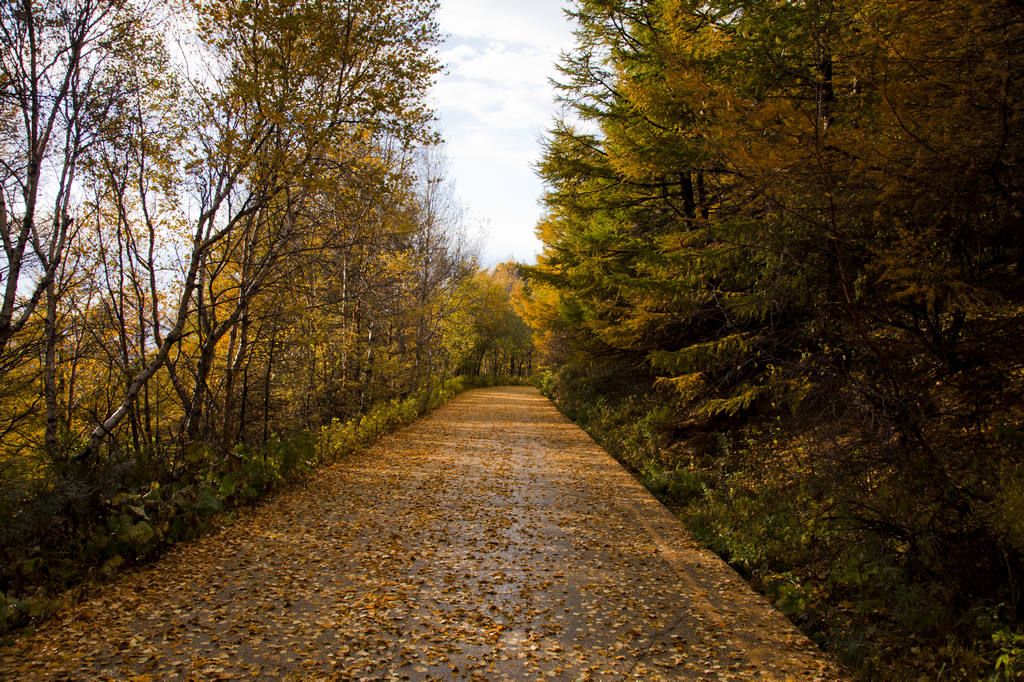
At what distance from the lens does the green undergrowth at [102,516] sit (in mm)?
4273

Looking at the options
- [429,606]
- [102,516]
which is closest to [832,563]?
[429,606]

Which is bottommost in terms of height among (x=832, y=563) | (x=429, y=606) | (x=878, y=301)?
(x=429, y=606)

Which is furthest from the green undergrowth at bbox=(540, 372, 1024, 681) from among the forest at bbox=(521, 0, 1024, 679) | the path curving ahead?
the path curving ahead

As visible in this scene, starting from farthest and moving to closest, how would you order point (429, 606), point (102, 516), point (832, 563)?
point (102, 516) → point (832, 563) → point (429, 606)

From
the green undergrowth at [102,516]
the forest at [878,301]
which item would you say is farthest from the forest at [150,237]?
the forest at [878,301]

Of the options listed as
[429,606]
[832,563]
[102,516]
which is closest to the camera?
[429,606]

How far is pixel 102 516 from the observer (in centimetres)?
524

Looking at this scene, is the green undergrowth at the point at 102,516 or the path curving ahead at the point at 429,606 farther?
the green undergrowth at the point at 102,516

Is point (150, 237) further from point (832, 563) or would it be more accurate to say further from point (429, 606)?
point (832, 563)

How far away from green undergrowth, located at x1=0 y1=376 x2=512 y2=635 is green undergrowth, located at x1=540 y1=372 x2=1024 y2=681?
591 cm

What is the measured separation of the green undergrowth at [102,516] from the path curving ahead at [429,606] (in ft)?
0.81

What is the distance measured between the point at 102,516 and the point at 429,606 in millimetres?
3447

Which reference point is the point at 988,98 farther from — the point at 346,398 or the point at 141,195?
the point at 346,398

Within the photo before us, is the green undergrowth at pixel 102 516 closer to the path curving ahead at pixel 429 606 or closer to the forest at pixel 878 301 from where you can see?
the path curving ahead at pixel 429 606
